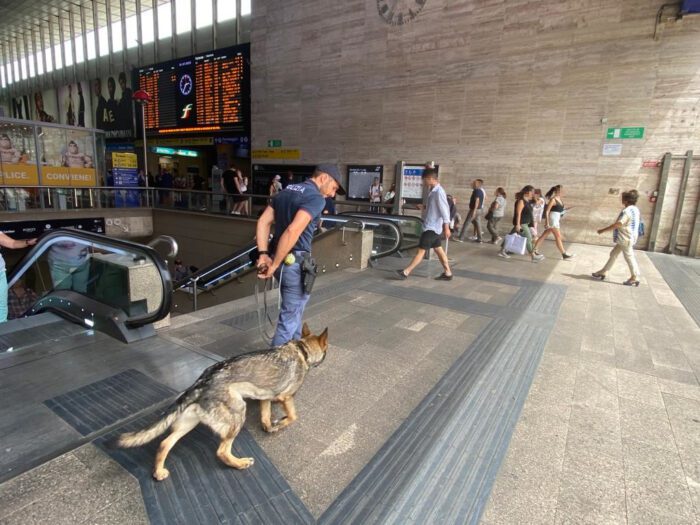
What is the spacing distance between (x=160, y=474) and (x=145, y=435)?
30 cm

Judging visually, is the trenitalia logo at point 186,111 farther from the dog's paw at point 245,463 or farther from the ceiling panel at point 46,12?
the dog's paw at point 245,463

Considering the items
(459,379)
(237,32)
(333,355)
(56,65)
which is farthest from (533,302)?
(56,65)

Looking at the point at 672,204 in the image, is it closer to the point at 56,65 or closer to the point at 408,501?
the point at 408,501

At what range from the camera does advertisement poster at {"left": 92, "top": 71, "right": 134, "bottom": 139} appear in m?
22.1

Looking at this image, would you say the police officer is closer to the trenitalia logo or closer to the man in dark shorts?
the man in dark shorts

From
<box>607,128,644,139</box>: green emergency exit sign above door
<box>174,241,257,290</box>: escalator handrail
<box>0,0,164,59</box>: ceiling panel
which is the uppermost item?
<box>0,0,164,59</box>: ceiling panel

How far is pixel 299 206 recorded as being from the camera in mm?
2613

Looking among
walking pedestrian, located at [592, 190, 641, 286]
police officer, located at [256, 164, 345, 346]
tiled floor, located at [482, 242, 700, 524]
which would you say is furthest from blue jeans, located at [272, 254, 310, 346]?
walking pedestrian, located at [592, 190, 641, 286]

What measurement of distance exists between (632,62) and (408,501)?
39.2 feet

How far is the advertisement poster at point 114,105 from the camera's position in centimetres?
2214

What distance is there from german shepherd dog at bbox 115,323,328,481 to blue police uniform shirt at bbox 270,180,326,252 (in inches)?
32.3

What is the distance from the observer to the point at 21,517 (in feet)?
5.26

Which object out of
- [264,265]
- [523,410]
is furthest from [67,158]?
[523,410]

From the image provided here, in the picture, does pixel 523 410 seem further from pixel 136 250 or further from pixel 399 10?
pixel 399 10
